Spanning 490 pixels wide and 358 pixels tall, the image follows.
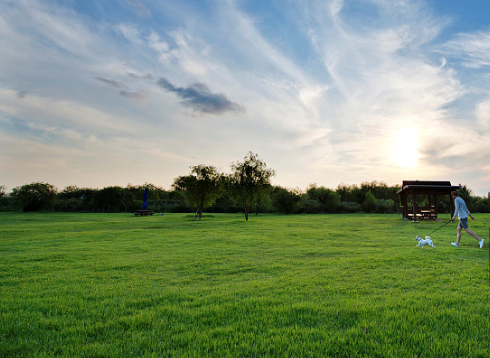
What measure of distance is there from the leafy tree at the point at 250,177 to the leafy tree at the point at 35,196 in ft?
165

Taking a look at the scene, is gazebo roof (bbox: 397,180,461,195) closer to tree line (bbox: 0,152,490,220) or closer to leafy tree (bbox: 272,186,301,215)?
tree line (bbox: 0,152,490,220)

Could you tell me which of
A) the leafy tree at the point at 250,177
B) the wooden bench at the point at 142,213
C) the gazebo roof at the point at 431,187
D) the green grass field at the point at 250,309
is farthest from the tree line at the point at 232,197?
the green grass field at the point at 250,309

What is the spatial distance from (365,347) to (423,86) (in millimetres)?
20051

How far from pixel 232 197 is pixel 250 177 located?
4086mm

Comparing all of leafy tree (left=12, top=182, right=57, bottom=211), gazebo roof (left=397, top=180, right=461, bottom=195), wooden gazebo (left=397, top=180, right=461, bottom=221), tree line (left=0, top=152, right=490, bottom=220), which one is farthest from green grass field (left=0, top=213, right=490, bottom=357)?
leafy tree (left=12, top=182, right=57, bottom=211)

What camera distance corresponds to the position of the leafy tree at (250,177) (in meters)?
33.8

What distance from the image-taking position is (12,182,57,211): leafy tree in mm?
59438

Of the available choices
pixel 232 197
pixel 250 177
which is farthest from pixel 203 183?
pixel 250 177

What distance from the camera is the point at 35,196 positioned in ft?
196

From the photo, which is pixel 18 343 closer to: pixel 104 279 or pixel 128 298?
pixel 128 298

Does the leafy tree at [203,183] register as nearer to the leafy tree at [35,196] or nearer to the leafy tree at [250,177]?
the leafy tree at [250,177]

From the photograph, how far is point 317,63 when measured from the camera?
Result: 18.2 meters

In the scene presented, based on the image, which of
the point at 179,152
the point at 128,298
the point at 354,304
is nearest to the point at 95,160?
the point at 179,152

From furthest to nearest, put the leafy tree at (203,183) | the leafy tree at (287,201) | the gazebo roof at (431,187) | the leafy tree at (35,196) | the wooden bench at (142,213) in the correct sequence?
the leafy tree at (35,196) < the leafy tree at (287,201) < the wooden bench at (142,213) < the leafy tree at (203,183) < the gazebo roof at (431,187)
